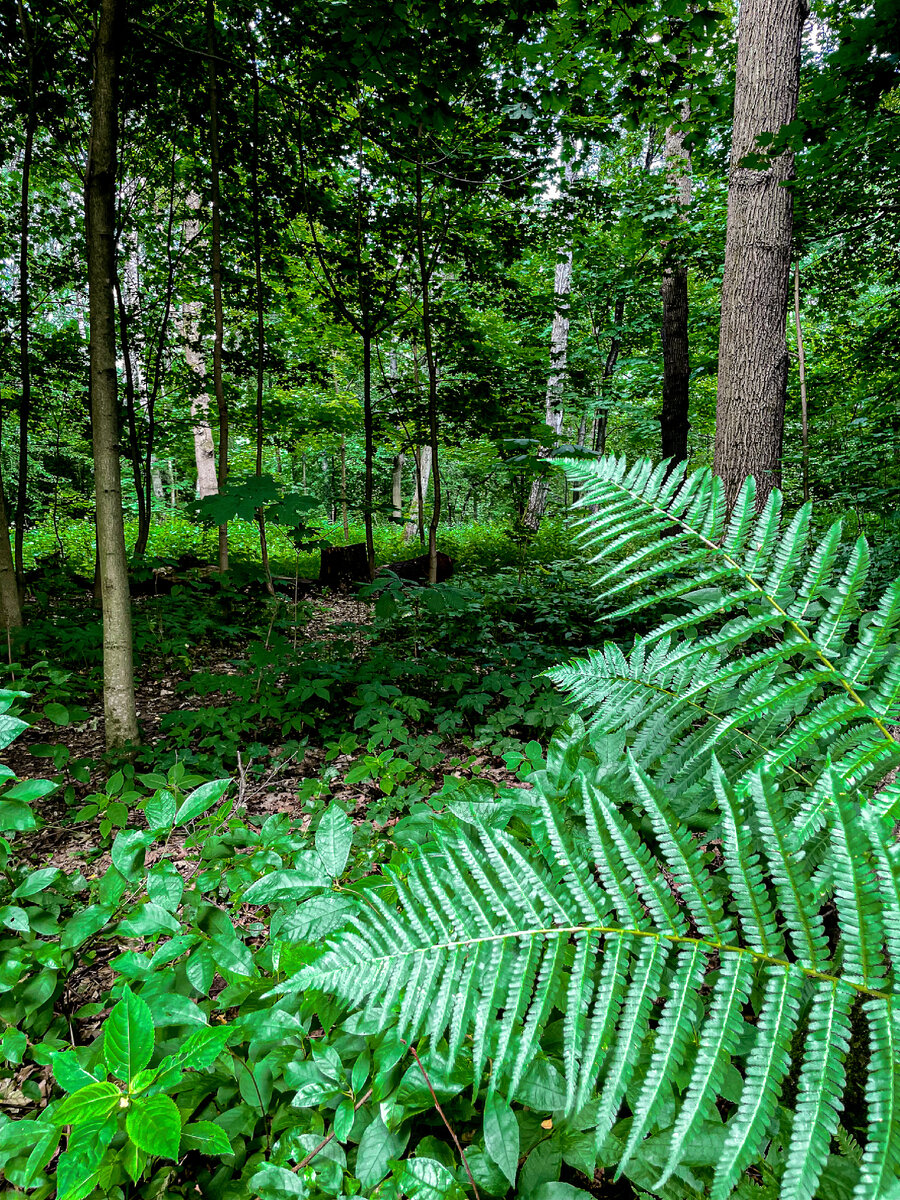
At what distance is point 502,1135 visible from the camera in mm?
728

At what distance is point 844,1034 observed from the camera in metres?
0.55

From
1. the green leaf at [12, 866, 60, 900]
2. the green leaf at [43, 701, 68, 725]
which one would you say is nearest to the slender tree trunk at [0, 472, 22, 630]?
the green leaf at [43, 701, 68, 725]

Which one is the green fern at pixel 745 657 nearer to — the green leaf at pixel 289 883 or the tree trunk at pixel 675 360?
the green leaf at pixel 289 883

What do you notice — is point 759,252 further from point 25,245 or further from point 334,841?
point 25,245

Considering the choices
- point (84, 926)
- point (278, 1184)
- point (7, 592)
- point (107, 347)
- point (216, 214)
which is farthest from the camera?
point (216, 214)

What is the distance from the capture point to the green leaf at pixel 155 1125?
A: 682 mm

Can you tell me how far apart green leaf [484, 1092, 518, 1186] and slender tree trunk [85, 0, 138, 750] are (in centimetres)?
286

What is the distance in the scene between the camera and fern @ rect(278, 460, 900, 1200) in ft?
1.81

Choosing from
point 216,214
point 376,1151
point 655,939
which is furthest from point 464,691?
point 216,214

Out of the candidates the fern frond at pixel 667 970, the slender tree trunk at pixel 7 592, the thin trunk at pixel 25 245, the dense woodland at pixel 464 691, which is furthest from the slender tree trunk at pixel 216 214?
the fern frond at pixel 667 970

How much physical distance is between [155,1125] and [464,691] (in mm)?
3136

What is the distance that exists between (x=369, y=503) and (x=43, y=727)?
11.2 feet

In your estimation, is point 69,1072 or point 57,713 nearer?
point 69,1072

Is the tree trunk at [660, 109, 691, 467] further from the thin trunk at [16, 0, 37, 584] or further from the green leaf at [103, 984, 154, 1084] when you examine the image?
the green leaf at [103, 984, 154, 1084]
